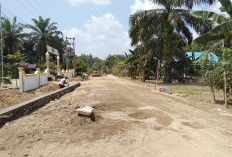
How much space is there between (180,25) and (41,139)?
61.9 feet

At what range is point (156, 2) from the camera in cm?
2014

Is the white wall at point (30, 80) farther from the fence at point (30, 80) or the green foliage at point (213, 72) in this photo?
the green foliage at point (213, 72)

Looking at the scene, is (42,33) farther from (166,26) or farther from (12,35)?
(166,26)

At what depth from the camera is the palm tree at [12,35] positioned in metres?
37.1

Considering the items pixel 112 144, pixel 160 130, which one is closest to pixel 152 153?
pixel 112 144

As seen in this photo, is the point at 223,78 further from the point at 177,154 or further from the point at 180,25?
the point at 180,25

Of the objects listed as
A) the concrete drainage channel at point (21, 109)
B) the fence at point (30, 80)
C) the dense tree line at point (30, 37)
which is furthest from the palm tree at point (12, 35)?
the concrete drainage channel at point (21, 109)

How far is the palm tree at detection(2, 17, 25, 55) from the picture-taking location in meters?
37.1

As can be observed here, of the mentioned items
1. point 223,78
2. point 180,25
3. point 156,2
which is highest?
point 156,2

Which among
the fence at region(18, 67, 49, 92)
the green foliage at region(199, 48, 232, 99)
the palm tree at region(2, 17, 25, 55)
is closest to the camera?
the green foliage at region(199, 48, 232, 99)

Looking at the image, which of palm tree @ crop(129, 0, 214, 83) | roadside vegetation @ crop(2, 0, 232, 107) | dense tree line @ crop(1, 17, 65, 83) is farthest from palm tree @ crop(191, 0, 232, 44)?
dense tree line @ crop(1, 17, 65, 83)

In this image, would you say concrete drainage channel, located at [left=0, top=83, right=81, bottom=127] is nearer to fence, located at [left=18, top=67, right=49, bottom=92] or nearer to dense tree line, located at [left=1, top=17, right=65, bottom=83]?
fence, located at [left=18, top=67, right=49, bottom=92]

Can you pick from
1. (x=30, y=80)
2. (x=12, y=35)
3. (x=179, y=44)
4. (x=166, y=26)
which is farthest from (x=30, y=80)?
(x=12, y=35)

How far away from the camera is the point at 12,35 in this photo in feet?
125
